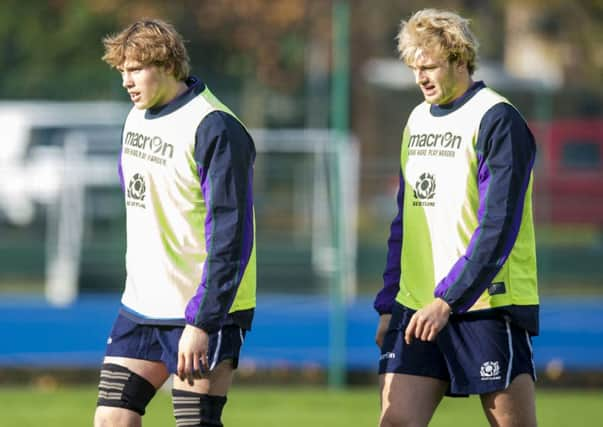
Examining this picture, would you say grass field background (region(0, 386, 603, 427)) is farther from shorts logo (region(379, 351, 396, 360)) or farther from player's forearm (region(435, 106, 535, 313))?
player's forearm (region(435, 106, 535, 313))

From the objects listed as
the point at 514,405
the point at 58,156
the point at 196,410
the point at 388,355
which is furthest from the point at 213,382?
the point at 58,156

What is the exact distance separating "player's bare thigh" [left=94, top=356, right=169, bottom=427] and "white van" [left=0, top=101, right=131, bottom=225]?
742cm

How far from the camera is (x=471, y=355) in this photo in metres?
4.94

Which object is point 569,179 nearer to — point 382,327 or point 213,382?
point 382,327

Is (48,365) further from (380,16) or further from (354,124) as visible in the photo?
(380,16)

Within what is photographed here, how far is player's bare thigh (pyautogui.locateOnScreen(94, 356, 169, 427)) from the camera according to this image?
493cm

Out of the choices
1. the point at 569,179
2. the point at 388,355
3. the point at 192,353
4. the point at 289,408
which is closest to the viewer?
the point at 192,353

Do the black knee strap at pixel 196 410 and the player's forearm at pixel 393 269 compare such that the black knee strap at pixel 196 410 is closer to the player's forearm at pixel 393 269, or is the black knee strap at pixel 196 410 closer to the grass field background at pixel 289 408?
the player's forearm at pixel 393 269

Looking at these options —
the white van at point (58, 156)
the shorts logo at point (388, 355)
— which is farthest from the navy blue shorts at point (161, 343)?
the white van at point (58, 156)

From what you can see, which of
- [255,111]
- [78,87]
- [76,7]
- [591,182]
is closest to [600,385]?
[591,182]

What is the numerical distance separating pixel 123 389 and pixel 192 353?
0.39 meters

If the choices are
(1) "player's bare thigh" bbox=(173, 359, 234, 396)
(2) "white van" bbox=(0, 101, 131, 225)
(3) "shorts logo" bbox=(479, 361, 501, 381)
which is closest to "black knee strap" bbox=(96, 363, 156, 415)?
(1) "player's bare thigh" bbox=(173, 359, 234, 396)

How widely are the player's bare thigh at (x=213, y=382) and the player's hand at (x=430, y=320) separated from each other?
67 cm

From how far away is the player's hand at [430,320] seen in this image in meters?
4.78
